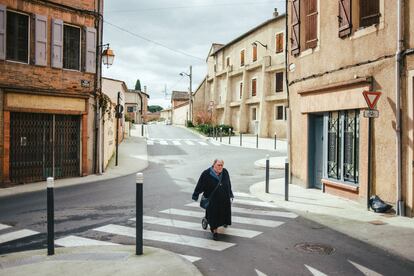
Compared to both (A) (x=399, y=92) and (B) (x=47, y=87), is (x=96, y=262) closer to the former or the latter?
(A) (x=399, y=92)

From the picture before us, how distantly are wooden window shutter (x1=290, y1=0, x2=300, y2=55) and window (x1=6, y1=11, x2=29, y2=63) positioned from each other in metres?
9.14

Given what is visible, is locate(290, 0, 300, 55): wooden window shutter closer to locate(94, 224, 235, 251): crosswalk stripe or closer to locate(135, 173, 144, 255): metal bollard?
locate(94, 224, 235, 251): crosswalk stripe

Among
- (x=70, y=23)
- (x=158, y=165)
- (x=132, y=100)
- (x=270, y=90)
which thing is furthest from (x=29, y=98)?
(x=132, y=100)

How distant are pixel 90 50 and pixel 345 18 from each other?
976 cm

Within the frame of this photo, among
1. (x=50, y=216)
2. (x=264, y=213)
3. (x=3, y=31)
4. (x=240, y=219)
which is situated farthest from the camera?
(x=3, y=31)

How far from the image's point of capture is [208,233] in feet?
23.7

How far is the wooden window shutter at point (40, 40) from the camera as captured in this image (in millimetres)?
13852

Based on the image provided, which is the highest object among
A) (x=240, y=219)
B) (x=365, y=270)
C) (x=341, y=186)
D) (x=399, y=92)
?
(x=399, y=92)

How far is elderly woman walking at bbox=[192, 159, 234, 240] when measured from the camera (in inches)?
274

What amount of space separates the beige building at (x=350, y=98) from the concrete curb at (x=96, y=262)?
18.7 ft

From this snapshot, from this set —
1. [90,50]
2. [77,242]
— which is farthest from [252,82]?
[77,242]

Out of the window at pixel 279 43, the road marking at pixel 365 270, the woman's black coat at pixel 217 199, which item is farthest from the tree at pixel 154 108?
the road marking at pixel 365 270

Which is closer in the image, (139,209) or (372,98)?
(139,209)

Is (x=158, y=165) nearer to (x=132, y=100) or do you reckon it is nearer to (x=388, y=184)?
(x=388, y=184)
